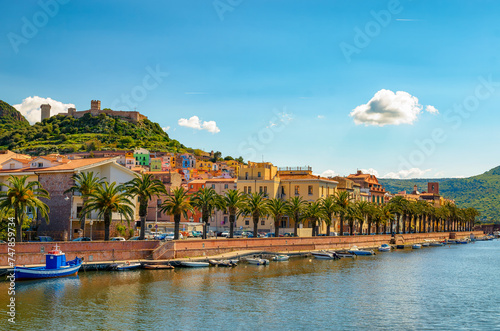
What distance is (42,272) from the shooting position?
54.5m

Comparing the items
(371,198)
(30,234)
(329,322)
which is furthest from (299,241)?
(371,198)

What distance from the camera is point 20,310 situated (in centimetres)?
4141

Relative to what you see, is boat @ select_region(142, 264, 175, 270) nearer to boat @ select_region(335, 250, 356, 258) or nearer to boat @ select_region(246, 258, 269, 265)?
boat @ select_region(246, 258, 269, 265)

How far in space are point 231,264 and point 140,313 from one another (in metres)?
30.7

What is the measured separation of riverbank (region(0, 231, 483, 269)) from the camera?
56688mm

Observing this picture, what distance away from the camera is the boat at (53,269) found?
175ft

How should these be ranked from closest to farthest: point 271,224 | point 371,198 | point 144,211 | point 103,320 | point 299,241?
1. point 103,320
2. point 144,211
3. point 299,241
4. point 271,224
5. point 371,198

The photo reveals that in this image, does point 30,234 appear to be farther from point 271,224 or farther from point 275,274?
point 271,224

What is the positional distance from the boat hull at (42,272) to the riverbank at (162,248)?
85.6 inches

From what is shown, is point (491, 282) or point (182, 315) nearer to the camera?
point (182, 315)

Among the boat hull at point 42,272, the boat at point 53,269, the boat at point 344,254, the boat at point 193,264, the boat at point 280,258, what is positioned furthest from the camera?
the boat at point 344,254

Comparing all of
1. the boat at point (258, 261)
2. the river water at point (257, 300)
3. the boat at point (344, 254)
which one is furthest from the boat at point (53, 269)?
the boat at point (344, 254)

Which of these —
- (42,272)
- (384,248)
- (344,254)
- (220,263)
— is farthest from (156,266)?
(384,248)

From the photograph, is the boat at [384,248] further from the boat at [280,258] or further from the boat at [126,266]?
the boat at [126,266]
